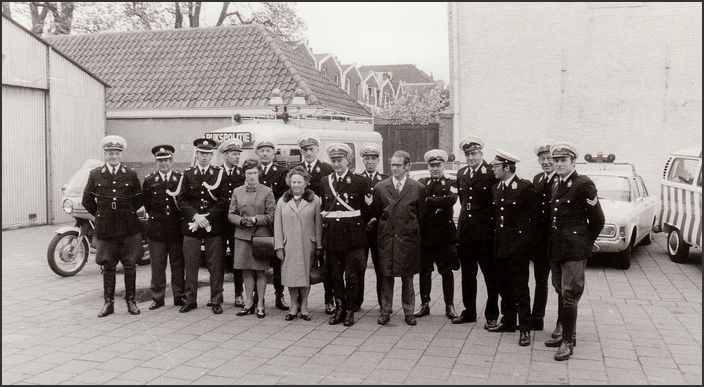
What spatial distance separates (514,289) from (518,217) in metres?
0.74

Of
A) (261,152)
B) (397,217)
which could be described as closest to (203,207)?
(261,152)

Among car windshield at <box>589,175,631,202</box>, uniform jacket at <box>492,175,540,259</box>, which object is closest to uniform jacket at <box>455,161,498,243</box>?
uniform jacket at <box>492,175,540,259</box>

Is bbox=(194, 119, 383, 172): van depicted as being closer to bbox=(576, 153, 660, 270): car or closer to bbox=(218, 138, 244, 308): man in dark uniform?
bbox=(218, 138, 244, 308): man in dark uniform

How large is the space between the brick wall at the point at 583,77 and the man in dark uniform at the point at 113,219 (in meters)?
12.3

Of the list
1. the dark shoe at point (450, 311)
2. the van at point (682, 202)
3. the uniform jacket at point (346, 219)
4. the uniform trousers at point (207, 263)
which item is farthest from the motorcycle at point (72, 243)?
the van at point (682, 202)

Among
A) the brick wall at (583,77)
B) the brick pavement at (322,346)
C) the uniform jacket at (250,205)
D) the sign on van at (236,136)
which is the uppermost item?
the brick wall at (583,77)

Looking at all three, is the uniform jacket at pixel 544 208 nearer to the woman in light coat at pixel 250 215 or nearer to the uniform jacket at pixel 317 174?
the uniform jacket at pixel 317 174

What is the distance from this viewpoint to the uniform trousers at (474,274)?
6.93 m

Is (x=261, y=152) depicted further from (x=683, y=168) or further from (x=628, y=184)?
(x=683, y=168)

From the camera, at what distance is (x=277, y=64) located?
62.7 ft

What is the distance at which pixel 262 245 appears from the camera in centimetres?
742

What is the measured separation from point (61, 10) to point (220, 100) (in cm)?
1584

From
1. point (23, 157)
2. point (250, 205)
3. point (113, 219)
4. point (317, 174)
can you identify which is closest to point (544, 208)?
point (317, 174)

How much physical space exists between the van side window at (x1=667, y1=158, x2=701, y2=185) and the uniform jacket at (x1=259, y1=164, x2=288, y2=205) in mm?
7352
